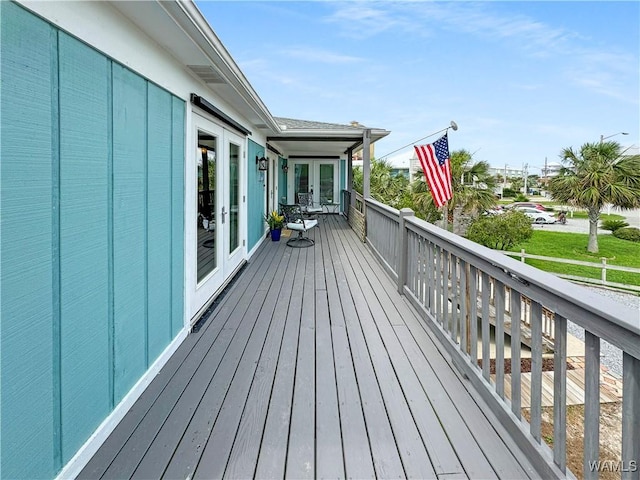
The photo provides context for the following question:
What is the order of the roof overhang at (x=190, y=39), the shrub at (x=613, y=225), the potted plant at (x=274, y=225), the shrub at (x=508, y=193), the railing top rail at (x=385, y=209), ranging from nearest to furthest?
1. the roof overhang at (x=190, y=39)
2. the railing top rail at (x=385, y=209)
3. the potted plant at (x=274, y=225)
4. the shrub at (x=613, y=225)
5. the shrub at (x=508, y=193)

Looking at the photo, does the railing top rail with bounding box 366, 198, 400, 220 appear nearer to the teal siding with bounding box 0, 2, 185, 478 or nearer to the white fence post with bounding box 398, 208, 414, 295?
the white fence post with bounding box 398, 208, 414, 295

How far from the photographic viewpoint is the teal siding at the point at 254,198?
6176 millimetres

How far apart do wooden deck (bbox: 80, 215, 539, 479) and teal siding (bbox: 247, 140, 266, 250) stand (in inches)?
112

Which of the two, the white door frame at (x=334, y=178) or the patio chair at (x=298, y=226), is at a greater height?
the white door frame at (x=334, y=178)

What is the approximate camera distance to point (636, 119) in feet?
102

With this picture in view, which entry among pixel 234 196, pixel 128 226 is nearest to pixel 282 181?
pixel 234 196

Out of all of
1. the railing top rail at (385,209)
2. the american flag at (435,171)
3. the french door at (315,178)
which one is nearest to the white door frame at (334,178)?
the french door at (315,178)

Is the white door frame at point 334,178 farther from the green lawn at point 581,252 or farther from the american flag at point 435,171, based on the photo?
the green lawn at point 581,252

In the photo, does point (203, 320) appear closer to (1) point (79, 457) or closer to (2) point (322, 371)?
(2) point (322, 371)

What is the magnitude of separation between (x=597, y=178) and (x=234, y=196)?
17.4 m

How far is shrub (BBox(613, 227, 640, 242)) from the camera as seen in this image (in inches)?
907

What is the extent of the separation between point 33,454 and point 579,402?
173 inches

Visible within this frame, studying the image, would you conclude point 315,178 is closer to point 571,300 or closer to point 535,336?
point 535,336

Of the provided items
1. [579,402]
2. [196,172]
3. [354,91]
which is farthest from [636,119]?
[196,172]
